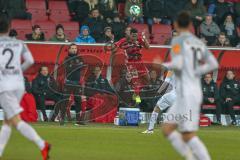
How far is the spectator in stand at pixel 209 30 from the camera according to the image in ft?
75.6


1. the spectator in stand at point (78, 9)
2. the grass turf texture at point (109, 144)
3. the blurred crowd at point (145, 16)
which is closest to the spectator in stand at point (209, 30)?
the blurred crowd at point (145, 16)

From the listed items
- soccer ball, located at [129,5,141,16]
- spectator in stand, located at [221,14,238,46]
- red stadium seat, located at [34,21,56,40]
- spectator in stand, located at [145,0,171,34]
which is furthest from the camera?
spectator in stand, located at [145,0,171,34]

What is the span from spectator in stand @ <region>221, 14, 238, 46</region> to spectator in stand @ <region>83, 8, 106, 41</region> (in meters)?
3.75

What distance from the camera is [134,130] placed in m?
18.5

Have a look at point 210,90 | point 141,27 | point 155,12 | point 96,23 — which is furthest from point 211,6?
point 210,90

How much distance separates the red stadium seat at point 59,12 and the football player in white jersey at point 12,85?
11.4m

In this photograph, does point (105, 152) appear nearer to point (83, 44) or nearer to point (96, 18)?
point (83, 44)

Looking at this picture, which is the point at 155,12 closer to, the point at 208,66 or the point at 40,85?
the point at 40,85

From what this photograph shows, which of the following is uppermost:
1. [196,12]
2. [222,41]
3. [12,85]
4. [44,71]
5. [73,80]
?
[196,12]

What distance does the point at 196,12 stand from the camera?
23906mm

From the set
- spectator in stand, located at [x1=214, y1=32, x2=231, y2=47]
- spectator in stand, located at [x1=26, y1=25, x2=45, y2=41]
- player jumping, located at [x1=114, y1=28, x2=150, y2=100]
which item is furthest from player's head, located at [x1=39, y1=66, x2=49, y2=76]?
spectator in stand, located at [x1=214, y1=32, x2=231, y2=47]

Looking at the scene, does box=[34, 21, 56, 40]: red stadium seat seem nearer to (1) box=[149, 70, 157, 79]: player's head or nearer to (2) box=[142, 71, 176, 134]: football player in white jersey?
(1) box=[149, 70, 157, 79]: player's head

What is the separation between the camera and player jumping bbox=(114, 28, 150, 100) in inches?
793

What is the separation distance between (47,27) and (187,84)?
1244 centimetres
